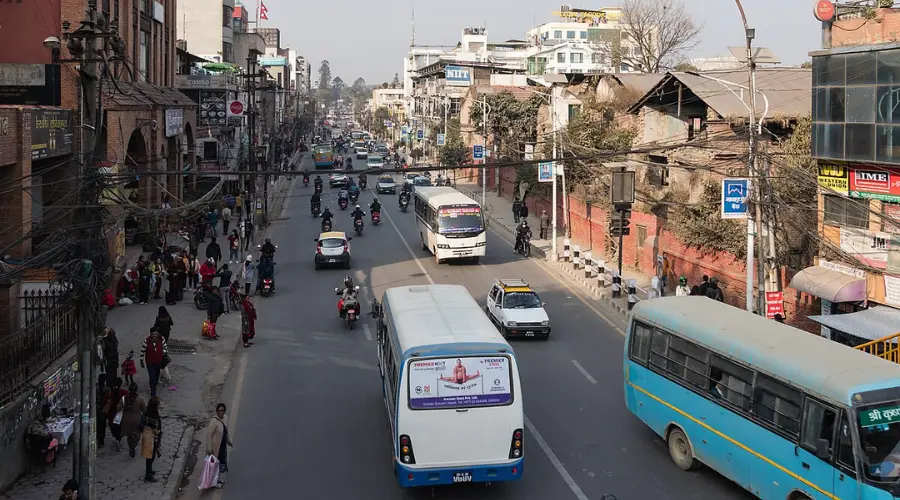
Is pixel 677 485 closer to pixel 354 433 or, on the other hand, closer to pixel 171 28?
pixel 354 433

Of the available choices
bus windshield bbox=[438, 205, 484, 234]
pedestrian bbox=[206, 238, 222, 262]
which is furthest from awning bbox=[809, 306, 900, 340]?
pedestrian bbox=[206, 238, 222, 262]

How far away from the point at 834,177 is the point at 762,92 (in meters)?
8.85

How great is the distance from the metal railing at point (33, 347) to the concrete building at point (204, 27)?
6560 centimetres

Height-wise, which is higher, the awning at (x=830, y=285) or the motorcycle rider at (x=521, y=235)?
the motorcycle rider at (x=521, y=235)

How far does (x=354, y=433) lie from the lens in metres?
15.8

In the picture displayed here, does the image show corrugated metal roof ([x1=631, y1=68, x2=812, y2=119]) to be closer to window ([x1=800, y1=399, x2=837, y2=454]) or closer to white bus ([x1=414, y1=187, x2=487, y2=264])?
white bus ([x1=414, y1=187, x2=487, y2=264])

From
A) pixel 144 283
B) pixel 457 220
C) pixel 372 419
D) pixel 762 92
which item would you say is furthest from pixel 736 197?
pixel 144 283

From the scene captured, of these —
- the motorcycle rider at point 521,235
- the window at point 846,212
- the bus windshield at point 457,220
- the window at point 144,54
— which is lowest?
the motorcycle rider at point 521,235

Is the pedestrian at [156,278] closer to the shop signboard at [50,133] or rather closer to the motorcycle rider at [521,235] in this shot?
the shop signboard at [50,133]

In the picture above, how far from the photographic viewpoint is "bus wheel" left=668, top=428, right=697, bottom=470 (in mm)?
13698

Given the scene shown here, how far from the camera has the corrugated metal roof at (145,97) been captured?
29.3 meters

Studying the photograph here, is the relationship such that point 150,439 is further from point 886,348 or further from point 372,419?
point 886,348

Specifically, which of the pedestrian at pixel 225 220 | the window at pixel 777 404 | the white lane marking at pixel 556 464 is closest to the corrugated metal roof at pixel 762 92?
the white lane marking at pixel 556 464

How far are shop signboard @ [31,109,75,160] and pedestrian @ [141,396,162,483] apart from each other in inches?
392
